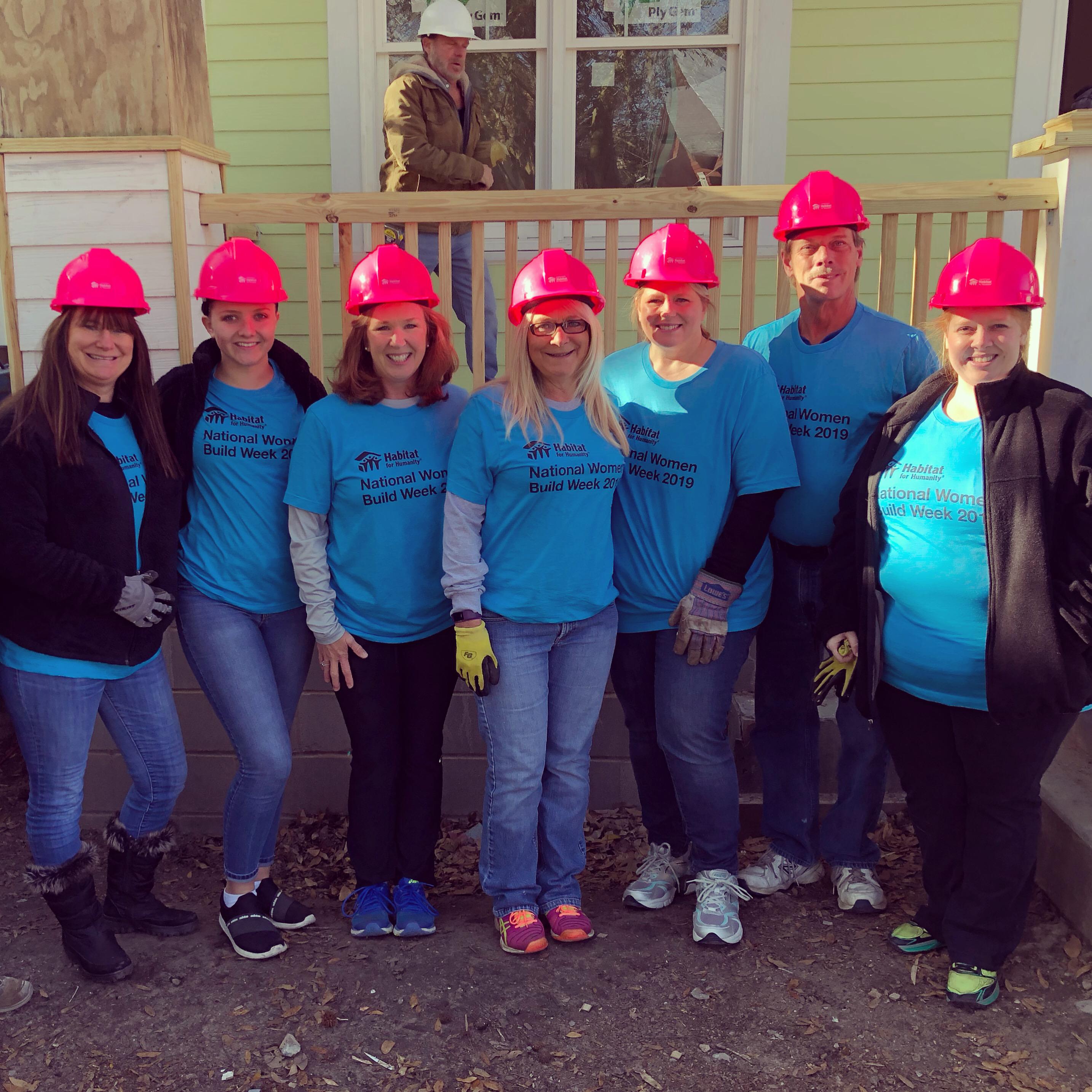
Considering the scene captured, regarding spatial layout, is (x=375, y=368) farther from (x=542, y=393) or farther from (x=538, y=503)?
(x=538, y=503)

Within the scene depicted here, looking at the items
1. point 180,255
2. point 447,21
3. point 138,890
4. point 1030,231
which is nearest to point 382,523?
point 138,890

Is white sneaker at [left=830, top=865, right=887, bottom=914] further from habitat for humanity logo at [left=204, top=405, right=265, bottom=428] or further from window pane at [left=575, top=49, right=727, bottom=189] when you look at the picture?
window pane at [left=575, top=49, right=727, bottom=189]

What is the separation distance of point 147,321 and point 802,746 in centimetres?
285

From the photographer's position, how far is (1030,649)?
2537mm

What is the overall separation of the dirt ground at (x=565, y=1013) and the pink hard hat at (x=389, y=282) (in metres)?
1.92

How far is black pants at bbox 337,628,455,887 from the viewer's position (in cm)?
305

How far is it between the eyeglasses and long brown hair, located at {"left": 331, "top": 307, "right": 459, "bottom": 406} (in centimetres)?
29

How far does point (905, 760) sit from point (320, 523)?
5.78ft

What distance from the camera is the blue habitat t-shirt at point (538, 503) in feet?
9.23

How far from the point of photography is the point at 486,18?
6008 mm

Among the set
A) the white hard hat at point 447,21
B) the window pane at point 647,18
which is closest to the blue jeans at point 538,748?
the white hard hat at point 447,21

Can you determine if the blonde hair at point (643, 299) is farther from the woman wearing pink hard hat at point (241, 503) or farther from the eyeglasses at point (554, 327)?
the woman wearing pink hard hat at point (241, 503)

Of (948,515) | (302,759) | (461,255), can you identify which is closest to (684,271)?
(948,515)

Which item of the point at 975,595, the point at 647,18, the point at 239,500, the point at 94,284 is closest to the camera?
the point at 975,595
